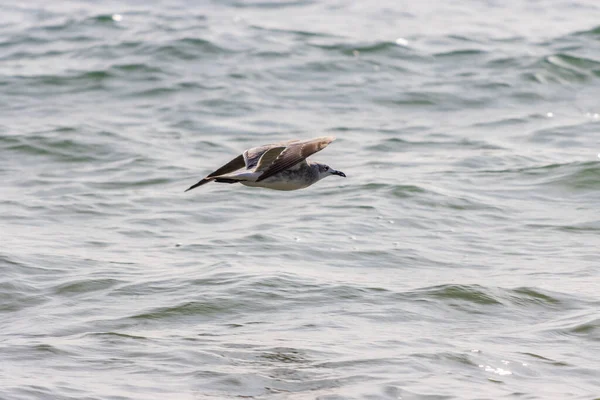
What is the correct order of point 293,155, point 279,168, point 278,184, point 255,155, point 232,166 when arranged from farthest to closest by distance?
1. point 232,166
2. point 255,155
3. point 278,184
4. point 293,155
5. point 279,168

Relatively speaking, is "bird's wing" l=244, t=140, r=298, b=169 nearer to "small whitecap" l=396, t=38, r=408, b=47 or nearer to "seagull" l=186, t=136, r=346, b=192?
"seagull" l=186, t=136, r=346, b=192

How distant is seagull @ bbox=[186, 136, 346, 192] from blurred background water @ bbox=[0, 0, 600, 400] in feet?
3.06

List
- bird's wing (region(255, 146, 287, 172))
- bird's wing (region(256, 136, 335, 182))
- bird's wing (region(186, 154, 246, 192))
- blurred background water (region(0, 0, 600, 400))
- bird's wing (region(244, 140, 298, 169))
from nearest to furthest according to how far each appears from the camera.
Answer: blurred background water (region(0, 0, 600, 400))
bird's wing (region(256, 136, 335, 182))
bird's wing (region(255, 146, 287, 172))
bird's wing (region(244, 140, 298, 169))
bird's wing (region(186, 154, 246, 192))

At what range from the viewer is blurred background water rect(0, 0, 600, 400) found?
23.5ft

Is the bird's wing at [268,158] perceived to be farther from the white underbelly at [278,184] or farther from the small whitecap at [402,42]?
the small whitecap at [402,42]

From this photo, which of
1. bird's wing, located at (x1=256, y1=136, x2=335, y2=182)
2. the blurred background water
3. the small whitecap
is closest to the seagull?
bird's wing, located at (x1=256, y1=136, x2=335, y2=182)

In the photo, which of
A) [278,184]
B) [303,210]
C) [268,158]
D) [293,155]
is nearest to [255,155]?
[268,158]

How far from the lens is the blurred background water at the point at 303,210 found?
7.16 metres

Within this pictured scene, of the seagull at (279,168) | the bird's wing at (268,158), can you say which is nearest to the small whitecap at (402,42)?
the seagull at (279,168)

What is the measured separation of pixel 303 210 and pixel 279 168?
379 cm

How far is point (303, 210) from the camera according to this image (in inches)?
450

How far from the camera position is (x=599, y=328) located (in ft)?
25.8

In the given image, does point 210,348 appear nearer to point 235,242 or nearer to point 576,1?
point 235,242

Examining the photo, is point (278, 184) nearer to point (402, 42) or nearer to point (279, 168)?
point (279, 168)
